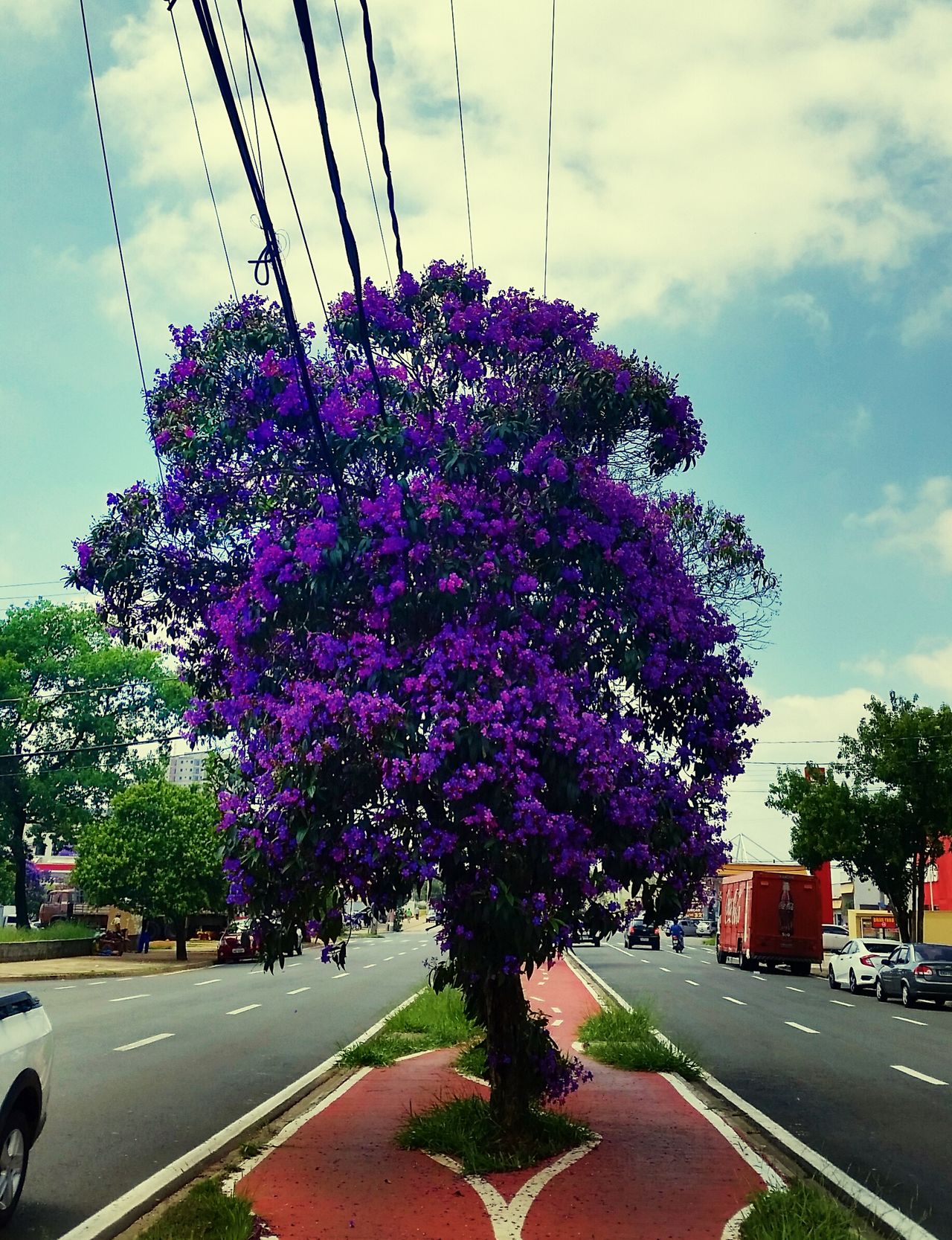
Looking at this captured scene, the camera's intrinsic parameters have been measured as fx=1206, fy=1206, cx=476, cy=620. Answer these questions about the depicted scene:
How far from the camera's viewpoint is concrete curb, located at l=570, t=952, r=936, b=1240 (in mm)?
6848

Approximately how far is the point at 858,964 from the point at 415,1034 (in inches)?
775

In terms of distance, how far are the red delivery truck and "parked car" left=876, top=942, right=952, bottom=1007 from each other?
858 cm

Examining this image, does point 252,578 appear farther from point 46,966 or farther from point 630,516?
point 46,966

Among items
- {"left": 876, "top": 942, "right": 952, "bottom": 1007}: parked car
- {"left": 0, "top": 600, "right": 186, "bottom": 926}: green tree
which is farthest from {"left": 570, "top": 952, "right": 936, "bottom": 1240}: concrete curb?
{"left": 0, "top": 600, "right": 186, "bottom": 926}: green tree

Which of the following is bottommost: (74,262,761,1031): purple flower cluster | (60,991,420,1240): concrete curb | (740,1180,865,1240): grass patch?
(60,991,420,1240): concrete curb

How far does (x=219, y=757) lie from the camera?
8.91 metres

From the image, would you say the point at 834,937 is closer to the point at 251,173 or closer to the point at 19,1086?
the point at 19,1086

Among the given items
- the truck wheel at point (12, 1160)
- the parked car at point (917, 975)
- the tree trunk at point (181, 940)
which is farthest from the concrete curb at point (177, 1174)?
the tree trunk at point (181, 940)

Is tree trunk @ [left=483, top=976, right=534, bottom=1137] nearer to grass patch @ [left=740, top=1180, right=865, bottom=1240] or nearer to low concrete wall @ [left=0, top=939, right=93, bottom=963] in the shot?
grass patch @ [left=740, top=1180, right=865, bottom=1240]

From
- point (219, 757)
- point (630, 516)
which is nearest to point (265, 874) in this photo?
point (219, 757)

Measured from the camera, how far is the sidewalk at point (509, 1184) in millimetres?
6750

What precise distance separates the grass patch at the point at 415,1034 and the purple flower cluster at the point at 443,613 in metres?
5.39

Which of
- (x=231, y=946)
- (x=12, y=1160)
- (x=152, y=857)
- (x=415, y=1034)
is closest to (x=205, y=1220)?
(x=12, y=1160)

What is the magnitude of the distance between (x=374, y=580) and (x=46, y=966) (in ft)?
109
